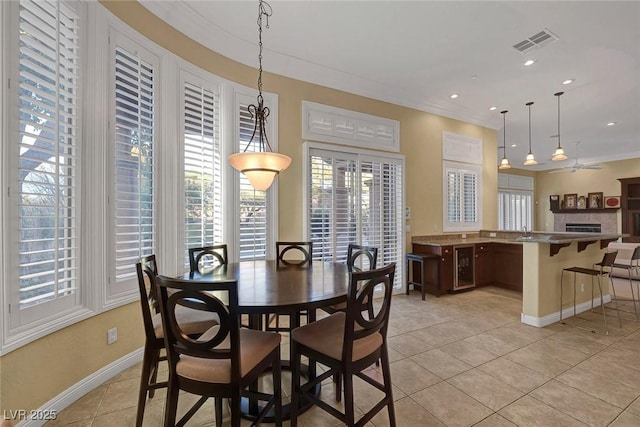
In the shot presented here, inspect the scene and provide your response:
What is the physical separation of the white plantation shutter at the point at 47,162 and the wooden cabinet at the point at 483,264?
5.55 meters

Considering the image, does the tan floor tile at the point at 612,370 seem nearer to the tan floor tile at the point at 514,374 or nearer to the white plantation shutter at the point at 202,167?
the tan floor tile at the point at 514,374

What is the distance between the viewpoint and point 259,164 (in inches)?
85.6

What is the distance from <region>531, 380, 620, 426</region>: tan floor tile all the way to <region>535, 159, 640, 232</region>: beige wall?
1000 cm

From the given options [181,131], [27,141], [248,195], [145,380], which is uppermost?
[181,131]

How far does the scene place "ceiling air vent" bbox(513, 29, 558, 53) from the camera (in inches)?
125

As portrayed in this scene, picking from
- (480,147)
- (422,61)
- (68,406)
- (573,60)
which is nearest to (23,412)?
(68,406)

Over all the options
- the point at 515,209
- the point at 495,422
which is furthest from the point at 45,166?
the point at 515,209

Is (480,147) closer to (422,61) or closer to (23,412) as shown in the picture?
(422,61)

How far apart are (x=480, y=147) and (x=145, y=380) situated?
21.3ft

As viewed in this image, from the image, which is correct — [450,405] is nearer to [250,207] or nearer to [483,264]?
[250,207]

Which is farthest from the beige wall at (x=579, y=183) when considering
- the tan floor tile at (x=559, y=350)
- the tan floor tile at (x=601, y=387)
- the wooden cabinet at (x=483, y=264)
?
the tan floor tile at (x=601, y=387)

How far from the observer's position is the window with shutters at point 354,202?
4.09m

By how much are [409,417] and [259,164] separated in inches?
81.5

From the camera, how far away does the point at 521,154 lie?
9.25 metres
